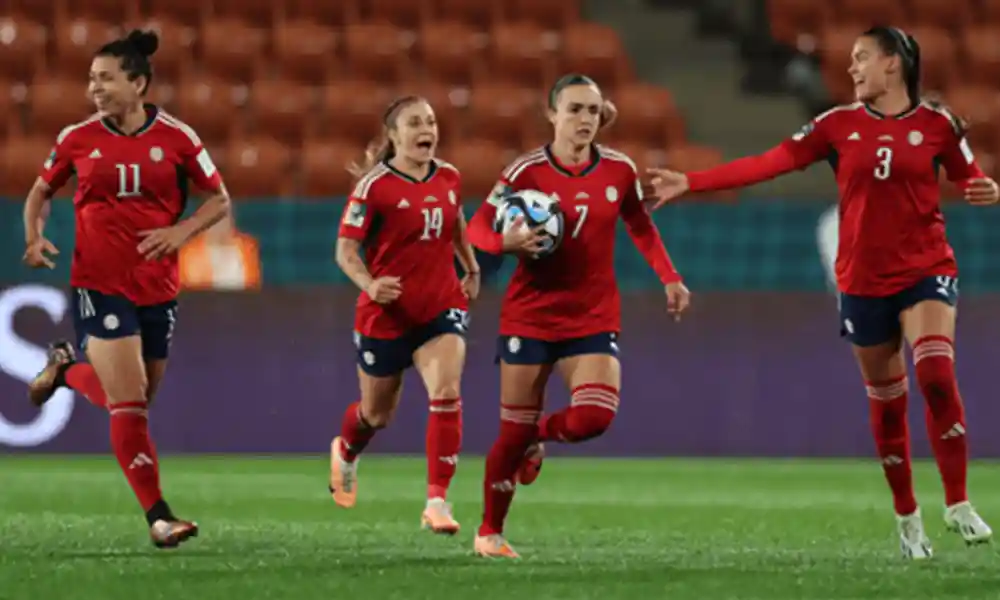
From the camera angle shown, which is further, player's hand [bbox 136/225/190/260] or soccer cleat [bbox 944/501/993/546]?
player's hand [bbox 136/225/190/260]

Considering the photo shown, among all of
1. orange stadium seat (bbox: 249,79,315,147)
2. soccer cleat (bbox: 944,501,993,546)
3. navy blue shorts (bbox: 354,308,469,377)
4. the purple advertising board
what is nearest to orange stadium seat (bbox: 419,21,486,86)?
orange stadium seat (bbox: 249,79,315,147)

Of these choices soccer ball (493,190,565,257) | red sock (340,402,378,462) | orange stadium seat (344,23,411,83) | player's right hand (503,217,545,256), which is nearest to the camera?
player's right hand (503,217,545,256)

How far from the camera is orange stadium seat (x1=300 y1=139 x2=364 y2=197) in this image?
568 inches

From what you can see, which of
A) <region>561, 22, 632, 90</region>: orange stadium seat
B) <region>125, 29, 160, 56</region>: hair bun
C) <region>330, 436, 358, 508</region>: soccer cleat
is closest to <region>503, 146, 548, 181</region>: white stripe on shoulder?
<region>125, 29, 160, 56</region>: hair bun

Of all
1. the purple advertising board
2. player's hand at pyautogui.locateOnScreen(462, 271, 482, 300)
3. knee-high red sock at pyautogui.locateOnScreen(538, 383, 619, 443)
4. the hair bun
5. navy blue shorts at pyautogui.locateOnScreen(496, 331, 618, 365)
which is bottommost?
the purple advertising board

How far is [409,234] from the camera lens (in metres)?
8.69

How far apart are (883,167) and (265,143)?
26.8 feet

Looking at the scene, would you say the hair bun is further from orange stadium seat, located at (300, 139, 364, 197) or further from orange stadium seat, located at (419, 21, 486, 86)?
orange stadium seat, located at (419, 21, 486, 86)

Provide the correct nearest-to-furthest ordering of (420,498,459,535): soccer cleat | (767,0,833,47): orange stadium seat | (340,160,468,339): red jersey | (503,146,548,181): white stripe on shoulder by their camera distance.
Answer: (503,146,548,181): white stripe on shoulder → (420,498,459,535): soccer cleat → (340,160,468,339): red jersey → (767,0,833,47): orange stadium seat

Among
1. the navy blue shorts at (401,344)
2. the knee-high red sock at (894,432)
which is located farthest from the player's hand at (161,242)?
the knee-high red sock at (894,432)

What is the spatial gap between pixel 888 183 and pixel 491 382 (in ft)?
19.8

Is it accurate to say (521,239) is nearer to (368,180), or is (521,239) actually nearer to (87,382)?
(368,180)

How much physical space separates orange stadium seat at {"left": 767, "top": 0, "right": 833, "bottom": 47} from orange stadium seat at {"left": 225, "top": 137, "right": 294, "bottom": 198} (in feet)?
14.3

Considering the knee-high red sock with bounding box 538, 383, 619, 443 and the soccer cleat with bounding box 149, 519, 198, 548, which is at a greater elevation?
the knee-high red sock with bounding box 538, 383, 619, 443
